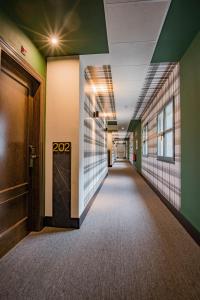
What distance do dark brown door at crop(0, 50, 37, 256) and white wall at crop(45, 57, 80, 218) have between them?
0.93ft

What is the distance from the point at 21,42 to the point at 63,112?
41.2 inches

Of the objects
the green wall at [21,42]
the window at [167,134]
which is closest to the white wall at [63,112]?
the green wall at [21,42]

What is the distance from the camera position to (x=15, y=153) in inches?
94.3

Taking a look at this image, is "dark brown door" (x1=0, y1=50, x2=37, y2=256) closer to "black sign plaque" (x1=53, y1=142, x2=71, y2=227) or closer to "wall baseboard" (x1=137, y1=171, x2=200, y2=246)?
"black sign plaque" (x1=53, y1=142, x2=71, y2=227)

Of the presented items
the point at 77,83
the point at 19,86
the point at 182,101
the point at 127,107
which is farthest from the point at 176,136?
the point at 127,107

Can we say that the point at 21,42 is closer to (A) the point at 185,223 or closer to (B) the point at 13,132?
(B) the point at 13,132

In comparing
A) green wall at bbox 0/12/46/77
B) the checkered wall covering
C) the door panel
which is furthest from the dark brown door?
the checkered wall covering

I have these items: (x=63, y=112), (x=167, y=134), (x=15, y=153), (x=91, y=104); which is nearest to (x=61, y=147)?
(x=63, y=112)

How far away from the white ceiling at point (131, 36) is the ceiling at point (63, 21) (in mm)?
136

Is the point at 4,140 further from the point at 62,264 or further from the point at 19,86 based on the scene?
the point at 62,264

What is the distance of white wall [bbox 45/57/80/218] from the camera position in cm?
289

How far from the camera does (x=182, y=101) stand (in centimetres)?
300

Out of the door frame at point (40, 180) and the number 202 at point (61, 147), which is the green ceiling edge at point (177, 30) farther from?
the number 202 at point (61, 147)

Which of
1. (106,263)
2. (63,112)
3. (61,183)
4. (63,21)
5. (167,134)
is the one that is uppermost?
(63,21)
